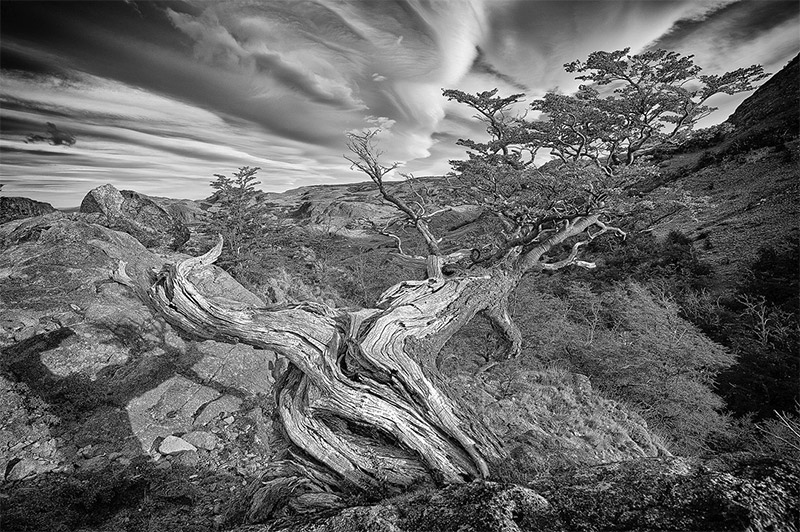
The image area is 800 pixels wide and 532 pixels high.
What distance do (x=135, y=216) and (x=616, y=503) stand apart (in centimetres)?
1697

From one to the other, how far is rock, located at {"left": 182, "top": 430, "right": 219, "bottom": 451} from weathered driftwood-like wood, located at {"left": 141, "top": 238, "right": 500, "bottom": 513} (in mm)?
2958

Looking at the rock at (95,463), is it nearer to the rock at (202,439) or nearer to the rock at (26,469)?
the rock at (26,469)

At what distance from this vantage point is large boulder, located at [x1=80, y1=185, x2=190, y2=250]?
1311 cm

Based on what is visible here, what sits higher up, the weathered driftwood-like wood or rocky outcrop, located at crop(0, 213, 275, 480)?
the weathered driftwood-like wood

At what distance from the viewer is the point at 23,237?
9.80 metres

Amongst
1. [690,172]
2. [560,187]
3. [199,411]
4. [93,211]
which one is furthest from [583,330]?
[690,172]

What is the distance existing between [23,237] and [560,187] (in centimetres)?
1628

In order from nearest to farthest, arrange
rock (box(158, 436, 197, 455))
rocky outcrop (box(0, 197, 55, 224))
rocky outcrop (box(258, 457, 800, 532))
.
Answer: rocky outcrop (box(258, 457, 800, 532)) < rock (box(158, 436, 197, 455)) < rocky outcrop (box(0, 197, 55, 224))

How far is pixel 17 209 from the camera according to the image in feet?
41.4

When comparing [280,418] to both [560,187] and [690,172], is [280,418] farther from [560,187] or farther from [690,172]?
[690,172]

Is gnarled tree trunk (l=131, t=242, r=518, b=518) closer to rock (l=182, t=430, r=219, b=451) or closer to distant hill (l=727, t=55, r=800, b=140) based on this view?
rock (l=182, t=430, r=219, b=451)

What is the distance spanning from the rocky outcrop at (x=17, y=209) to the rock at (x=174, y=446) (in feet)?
39.0

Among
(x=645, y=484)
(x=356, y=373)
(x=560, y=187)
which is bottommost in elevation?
(x=356, y=373)

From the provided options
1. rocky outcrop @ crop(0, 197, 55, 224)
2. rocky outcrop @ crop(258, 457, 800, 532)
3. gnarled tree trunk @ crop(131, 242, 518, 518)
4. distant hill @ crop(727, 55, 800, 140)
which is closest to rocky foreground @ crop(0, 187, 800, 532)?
rocky outcrop @ crop(258, 457, 800, 532)
